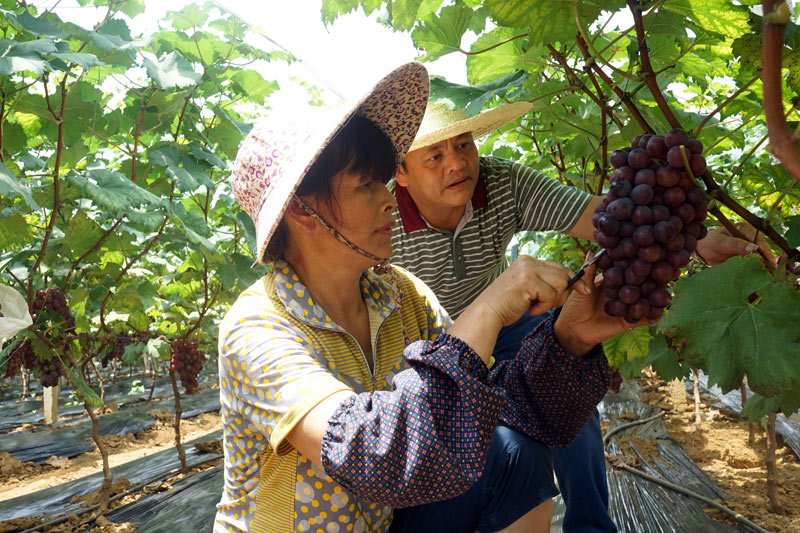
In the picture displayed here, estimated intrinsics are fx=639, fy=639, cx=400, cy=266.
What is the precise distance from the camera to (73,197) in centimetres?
374

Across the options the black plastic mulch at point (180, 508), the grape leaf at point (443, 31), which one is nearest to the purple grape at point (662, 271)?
the grape leaf at point (443, 31)

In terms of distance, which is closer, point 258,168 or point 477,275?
point 258,168

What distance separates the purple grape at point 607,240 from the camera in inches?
44.6

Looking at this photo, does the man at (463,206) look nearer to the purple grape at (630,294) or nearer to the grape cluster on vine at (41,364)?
the purple grape at (630,294)

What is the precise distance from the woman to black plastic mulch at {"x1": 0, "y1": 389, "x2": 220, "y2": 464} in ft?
23.4

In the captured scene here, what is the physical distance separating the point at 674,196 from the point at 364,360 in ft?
3.15

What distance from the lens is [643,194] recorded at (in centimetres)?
108

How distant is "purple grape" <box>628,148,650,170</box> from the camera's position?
43.1 inches

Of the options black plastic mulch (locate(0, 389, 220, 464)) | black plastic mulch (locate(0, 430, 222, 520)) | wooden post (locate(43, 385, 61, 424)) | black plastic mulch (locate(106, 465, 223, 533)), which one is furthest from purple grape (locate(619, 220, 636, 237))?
wooden post (locate(43, 385, 61, 424))

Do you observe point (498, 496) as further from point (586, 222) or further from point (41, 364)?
point (41, 364)

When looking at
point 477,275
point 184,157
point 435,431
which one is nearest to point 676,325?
point 435,431

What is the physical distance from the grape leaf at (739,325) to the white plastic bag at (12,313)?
318 centimetres

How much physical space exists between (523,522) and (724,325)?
0.93 meters

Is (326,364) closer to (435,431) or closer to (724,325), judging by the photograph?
(435,431)
